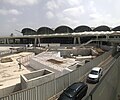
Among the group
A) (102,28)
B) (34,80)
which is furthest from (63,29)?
(34,80)

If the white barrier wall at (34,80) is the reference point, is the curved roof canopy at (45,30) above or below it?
above

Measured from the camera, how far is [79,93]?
1473cm

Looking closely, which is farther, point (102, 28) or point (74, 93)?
point (102, 28)

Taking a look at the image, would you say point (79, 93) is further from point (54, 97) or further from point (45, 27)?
point (45, 27)

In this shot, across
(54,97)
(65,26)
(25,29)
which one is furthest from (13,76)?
(25,29)

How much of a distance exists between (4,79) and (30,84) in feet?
32.7

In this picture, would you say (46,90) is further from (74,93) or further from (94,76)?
(94,76)

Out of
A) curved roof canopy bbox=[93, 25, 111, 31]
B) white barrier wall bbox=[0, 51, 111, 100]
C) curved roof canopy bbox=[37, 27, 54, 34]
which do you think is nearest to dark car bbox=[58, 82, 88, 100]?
white barrier wall bbox=[0, 51, 111, 100]

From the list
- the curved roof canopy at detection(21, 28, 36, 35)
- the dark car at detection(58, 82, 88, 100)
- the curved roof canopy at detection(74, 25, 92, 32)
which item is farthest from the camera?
the curved roof canopy at detection(21, 28, 36, 35)

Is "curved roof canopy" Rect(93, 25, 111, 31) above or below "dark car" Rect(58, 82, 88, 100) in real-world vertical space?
above

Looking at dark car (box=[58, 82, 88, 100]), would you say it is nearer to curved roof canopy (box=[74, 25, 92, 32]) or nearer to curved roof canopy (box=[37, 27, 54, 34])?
curved roof canopy (box=[74, 25, 92, 32])

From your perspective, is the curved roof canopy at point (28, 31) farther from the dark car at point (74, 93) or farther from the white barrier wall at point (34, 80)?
the dark car at point (74, 93)

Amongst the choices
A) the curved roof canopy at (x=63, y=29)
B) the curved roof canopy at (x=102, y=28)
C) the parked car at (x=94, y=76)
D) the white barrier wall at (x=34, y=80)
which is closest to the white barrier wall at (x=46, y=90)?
the parked car at (x=94, y=76)

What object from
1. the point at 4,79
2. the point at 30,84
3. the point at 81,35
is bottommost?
the point at 4,79
